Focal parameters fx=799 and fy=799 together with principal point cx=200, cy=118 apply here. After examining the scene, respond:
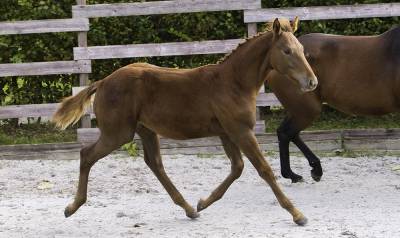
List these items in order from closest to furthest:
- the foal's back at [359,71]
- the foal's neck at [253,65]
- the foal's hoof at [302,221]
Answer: the foal's hoof at [302,221] → the foal's neck at [253,65] → the foal's back at [359,71]

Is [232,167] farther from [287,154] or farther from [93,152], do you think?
[287,154]

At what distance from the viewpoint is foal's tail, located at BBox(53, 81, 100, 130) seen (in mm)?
6555

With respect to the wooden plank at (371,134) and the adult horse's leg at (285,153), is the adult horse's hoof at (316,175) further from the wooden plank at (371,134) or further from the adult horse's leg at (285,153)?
the wooden plank at (371,134)

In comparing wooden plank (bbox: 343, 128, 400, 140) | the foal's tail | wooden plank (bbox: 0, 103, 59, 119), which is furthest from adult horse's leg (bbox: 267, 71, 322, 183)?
wooden plank (bbox: 0, 103, 59, 119)

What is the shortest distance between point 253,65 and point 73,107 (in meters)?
1.52

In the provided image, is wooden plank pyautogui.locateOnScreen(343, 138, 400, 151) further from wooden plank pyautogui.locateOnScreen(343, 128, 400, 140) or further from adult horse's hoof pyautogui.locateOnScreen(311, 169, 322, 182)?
adult horse's hoof pyautogui.locateOnScreen(311, 169, 322, 182)

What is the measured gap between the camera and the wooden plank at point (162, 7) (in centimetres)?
951

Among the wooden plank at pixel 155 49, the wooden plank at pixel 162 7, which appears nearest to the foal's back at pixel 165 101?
the wooden plank at pixel 155 49

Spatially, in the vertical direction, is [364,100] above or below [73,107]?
below

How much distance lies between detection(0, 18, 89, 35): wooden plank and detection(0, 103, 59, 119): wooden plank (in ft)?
2.91

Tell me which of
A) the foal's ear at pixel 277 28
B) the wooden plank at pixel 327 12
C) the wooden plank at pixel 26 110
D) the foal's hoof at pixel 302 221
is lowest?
the wooden plank at pixel 26 110

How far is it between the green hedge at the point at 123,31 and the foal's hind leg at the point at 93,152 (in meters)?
3.78

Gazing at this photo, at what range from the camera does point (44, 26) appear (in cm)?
951

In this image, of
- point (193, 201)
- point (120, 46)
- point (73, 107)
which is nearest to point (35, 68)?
point (120, 46)
